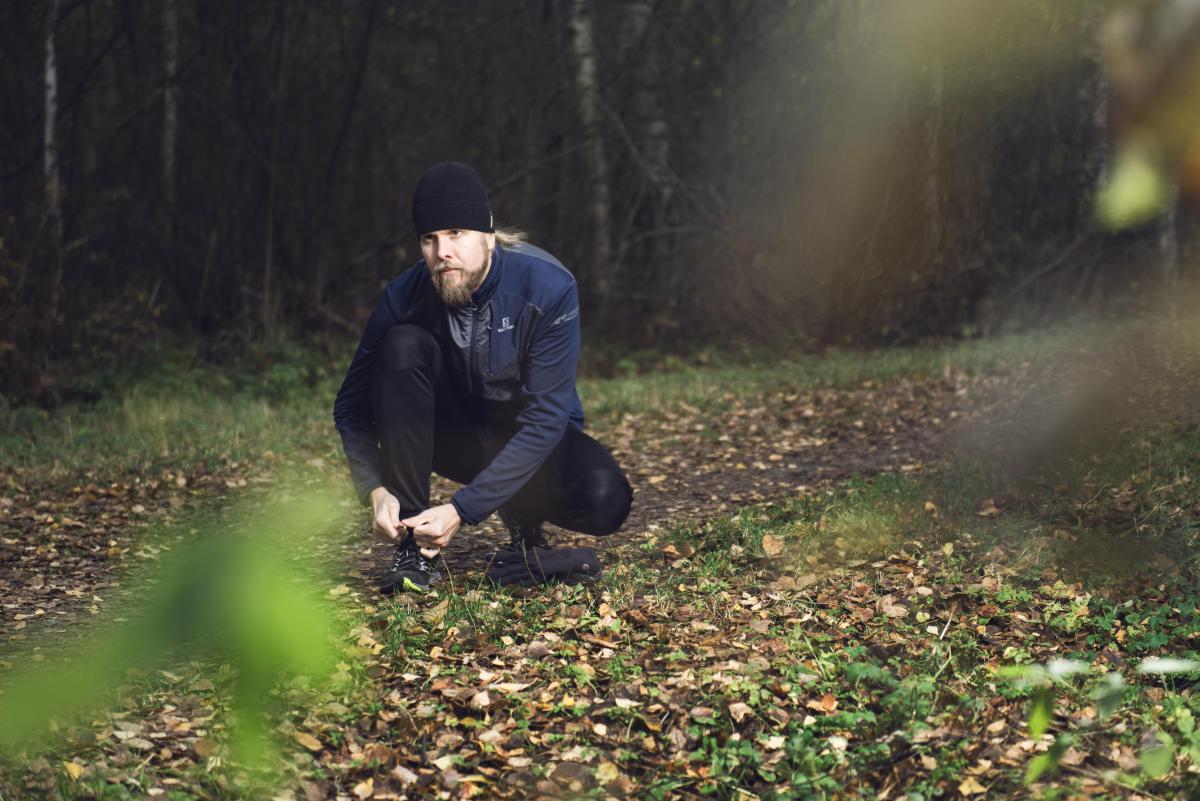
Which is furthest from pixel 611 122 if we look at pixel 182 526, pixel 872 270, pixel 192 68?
pixel 182 526

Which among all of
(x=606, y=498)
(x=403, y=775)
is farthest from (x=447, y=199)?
(x=403, y=775)

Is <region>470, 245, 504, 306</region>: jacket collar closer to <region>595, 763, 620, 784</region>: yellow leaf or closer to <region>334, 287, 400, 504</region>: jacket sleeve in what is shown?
<region>334, 287, 400, 504</region>: jacket sleeve

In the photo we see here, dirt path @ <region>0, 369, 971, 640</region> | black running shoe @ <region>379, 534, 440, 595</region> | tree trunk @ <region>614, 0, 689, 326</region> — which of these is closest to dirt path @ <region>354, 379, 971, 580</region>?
dirt path @ <region>0, 369, 971, 640</region>

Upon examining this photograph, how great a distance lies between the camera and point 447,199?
3992mm

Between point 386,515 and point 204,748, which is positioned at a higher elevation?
point 386,515

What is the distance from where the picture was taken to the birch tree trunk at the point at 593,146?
1374cm

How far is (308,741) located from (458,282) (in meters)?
1.68

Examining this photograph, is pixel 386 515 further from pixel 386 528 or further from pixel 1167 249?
pixel 1167 249

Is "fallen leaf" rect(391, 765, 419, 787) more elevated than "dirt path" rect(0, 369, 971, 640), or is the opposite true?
"fallen leaf" rect(391, 765, 419, 787)

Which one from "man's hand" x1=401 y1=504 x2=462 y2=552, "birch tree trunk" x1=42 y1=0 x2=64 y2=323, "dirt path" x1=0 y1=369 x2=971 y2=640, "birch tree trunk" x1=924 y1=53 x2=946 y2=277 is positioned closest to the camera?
"man's hand" x1=401 y1=504 x2=462 y2=552

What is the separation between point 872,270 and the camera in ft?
45.1

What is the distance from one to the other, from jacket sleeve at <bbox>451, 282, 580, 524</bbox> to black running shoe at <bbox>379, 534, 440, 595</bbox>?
0.57m

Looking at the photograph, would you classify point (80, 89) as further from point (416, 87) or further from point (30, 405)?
point (416, 87)

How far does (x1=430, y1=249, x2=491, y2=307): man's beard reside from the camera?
4164 mm
